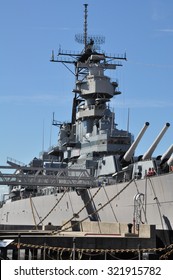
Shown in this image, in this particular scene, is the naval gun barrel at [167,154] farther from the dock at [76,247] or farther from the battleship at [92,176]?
the dock at [76,247]

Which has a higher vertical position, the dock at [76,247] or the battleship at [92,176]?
the battleship at [92,176]

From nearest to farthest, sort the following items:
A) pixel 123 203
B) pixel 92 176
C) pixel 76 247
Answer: pixel 76 247 < pixel 123 203 < pixel 92 176

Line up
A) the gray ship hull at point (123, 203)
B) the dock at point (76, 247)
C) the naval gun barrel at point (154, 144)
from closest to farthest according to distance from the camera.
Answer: the dock at point (76, 247), the gray ship hull at point (123, 203), the naval gun barrel at point (154, 144)

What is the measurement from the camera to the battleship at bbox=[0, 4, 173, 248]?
1950 centimetres

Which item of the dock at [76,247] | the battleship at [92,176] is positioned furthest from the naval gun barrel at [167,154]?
the dock at [76,247]

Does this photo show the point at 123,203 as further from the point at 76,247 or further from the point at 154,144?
the point at 76,247

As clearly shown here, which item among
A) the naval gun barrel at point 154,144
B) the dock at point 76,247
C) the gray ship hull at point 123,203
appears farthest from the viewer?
the naval gun barrel at point 154,144

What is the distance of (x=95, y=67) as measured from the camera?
114 ft

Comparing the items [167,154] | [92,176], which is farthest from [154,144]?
[92,176]

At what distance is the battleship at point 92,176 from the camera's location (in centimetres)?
1950

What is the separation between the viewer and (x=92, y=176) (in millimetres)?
28031

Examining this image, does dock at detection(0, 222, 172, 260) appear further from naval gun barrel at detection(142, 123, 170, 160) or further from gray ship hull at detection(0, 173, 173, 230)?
naval gun barrel at detection(142, 123, 170, 160)

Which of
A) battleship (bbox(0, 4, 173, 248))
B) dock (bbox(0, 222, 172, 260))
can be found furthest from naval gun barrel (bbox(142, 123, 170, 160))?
dock (bbox(0, 222, 172, 260))
